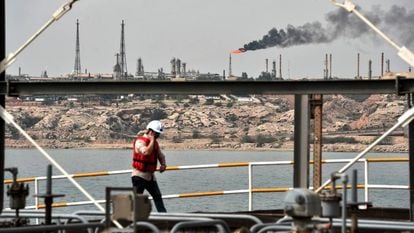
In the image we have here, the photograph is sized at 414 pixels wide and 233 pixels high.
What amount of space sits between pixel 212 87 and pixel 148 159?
7.76 ft

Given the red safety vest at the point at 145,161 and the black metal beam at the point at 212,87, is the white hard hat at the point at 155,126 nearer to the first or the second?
the red safety vest at the point at 145,161

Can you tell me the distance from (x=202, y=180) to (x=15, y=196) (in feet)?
252

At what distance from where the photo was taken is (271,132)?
152000 mm

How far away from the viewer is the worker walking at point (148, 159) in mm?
18500

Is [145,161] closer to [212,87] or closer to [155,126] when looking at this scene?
[155,126]

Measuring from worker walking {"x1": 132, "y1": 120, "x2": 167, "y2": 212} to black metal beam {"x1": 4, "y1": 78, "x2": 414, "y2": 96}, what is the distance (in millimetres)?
1366

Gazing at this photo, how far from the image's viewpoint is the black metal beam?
52.8ft

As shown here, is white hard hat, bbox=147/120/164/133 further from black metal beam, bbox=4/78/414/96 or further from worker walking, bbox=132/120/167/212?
black metal beam, bbox=4/78/414/96

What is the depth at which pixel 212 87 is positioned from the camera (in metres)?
16.9

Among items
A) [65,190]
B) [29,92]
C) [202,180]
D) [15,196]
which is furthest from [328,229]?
[202,180]

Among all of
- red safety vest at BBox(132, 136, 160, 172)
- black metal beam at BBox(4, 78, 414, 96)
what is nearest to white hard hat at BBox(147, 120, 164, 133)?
red safety vest at BBox(132, 136, 160, 172)

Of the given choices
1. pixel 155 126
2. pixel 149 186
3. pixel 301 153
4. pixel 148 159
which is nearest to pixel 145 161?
pixel 148 159

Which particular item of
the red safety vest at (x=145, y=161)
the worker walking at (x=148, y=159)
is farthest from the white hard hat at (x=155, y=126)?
the red safety vest at (x=145, y=161)

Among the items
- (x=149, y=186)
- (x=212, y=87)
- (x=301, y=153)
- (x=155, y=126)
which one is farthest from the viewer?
(x=149, y=186)
